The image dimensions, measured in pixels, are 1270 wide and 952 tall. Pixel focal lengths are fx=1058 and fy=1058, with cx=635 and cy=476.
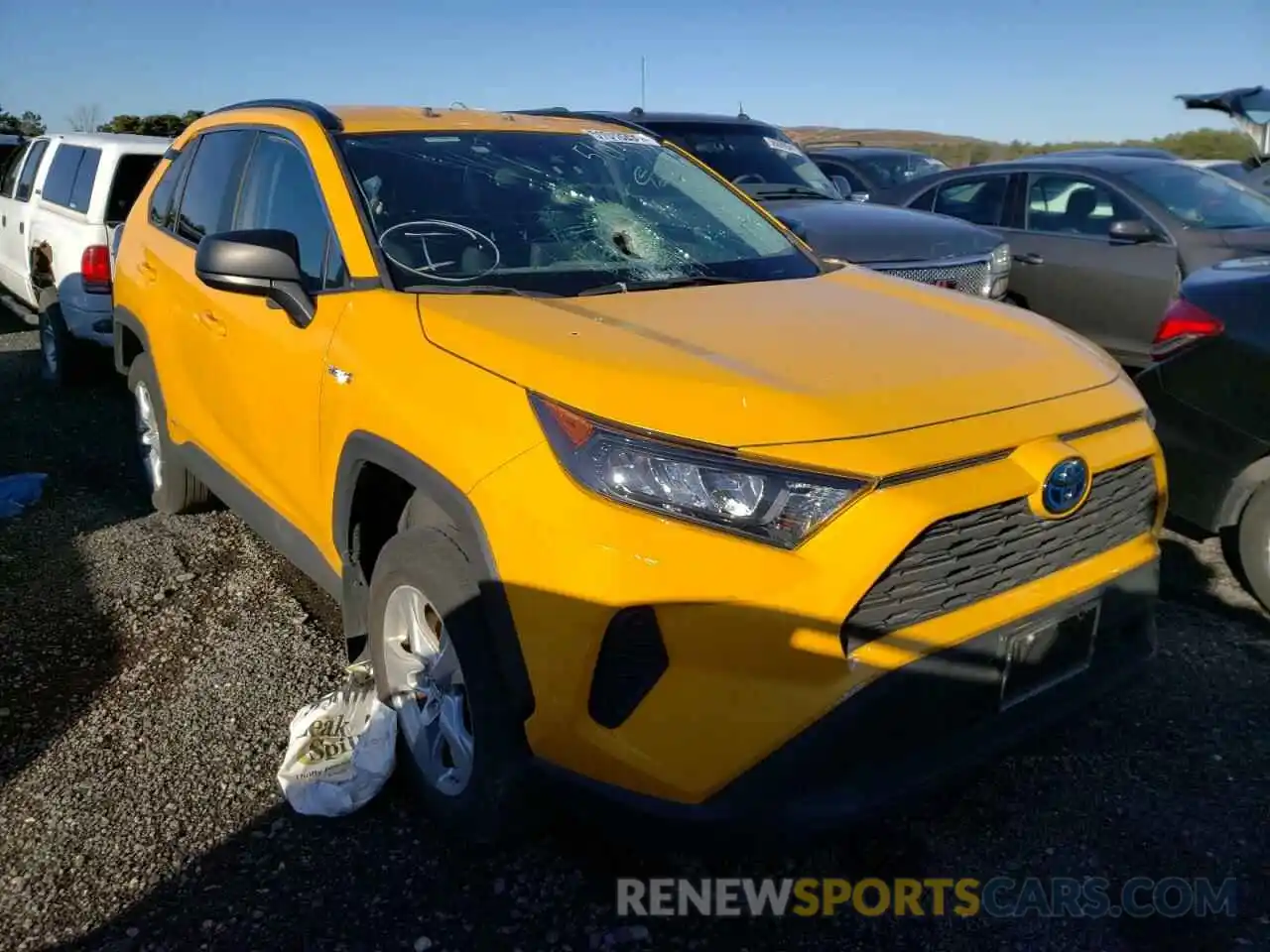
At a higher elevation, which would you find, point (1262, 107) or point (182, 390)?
point (1262, 107)

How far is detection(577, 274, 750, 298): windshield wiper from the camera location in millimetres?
2945

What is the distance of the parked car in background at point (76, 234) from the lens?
6910mm

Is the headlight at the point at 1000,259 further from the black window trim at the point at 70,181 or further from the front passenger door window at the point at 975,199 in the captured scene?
the black window trim at the point at 70,181

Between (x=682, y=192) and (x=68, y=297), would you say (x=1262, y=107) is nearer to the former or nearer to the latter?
(x=682, y=192)

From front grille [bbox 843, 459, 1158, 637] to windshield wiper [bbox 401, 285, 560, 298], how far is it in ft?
4.27

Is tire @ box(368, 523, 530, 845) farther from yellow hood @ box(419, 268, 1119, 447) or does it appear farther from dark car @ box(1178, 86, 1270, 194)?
dark car @ box(1178, 86, 1270, 194)

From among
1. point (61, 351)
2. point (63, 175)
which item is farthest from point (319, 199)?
point (63, 175)

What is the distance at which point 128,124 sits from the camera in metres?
24.1

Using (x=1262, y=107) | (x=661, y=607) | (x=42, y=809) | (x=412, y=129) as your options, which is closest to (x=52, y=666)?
(x=42, y=809)

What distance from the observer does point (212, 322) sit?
366 cm

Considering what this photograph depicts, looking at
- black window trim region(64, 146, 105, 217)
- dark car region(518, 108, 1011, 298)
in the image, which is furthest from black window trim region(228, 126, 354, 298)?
black window trim region(64, 146, 105, 217)

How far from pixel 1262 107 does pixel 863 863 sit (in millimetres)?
12883

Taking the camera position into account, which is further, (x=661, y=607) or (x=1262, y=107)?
(x=1262, y=107)

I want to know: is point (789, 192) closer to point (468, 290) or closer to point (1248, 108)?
point (468, 290)
